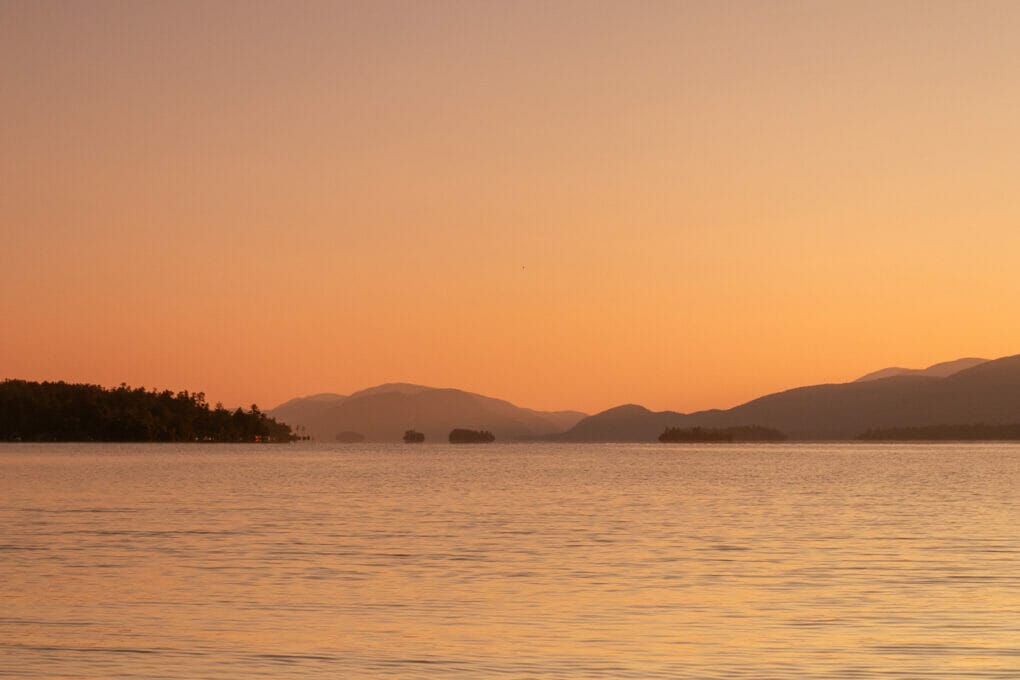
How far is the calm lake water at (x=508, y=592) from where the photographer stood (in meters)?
26.2

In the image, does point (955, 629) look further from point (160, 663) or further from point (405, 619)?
point (160, 663)

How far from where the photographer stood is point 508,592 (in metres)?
36.3

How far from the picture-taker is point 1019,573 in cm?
4112

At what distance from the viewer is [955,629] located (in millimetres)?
30000

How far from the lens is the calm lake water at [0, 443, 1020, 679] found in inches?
1033

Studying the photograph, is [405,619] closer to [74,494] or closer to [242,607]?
[242,607]

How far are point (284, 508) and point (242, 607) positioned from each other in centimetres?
4156

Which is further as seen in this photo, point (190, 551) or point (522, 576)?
point (190, 551)

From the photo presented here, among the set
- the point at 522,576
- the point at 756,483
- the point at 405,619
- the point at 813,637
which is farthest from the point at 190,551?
the point at 756,483

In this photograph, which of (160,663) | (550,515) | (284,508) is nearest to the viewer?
(160,663)

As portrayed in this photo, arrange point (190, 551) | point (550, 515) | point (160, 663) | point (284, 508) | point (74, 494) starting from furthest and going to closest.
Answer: point (74, 494)
point (284, 508)
point (550, 515)
point (190, 551)
point (160, 663)

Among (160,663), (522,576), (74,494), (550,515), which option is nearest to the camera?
(160,663)

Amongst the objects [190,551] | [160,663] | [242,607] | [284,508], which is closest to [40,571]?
[190,551]

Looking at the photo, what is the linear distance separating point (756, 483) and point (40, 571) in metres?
81.2
